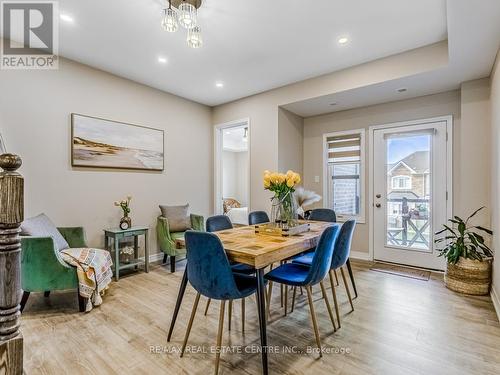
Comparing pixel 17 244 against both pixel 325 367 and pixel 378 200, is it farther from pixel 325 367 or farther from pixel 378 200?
pixel 378 200

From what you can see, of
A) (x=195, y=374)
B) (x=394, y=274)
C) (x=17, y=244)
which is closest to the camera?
(x=17, y=244)

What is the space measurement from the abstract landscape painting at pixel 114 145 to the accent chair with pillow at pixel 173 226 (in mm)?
762

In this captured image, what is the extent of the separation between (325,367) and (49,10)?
149 inches

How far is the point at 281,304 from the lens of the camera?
2.72m

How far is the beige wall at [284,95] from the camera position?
3.04 meters

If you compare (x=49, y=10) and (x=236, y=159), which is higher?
(x=49, y=10)

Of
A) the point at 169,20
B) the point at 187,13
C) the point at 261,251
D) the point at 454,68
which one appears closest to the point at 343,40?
the point at 454,68

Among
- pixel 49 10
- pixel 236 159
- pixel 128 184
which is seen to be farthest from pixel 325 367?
pixel 236 159

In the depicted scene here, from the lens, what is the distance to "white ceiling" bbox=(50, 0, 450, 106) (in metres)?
2.39

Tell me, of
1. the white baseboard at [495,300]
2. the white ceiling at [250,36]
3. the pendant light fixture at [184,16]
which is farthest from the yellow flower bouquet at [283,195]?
the white baseboard at [495,300]

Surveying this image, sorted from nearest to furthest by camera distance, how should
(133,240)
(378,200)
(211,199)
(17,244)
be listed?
(17,244)
(133,240)
(378,200)
(211,199)

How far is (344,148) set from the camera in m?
4.60

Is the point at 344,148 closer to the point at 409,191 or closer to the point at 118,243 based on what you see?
the point at 409,191

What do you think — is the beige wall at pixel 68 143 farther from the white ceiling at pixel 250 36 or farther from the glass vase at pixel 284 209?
the glass vase at pixel 284 209
